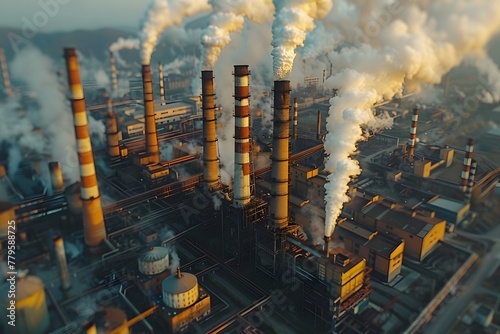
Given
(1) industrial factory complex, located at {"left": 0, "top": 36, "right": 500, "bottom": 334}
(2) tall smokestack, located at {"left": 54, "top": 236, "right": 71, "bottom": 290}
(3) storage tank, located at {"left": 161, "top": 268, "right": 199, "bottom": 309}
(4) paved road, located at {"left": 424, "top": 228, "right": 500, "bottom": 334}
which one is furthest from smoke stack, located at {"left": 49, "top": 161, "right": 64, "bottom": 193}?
(4) paved road, located at {"left": 424, "top": 228, "right": 500, "bottom": 334}

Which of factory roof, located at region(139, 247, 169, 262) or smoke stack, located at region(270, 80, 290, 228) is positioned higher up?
smoke stack, located at region(270, 80, 290, 228)

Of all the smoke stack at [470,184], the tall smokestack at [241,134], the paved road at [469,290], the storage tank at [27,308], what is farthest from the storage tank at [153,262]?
the smoke stack at [470,184]

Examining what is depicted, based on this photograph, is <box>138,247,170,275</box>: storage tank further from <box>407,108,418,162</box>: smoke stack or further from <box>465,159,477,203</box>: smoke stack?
<box>407,108,418,162</box>: smoke stack

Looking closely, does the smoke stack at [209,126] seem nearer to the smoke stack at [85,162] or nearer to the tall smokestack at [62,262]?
the smoke stack at [85,162]

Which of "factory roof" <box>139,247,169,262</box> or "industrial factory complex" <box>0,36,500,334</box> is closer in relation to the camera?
"industrial factory complex" <box>0,36,500,334</box>

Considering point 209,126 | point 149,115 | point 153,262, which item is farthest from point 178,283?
point 149,115

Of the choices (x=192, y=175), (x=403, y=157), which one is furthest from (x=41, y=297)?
(x=403, y=157)
